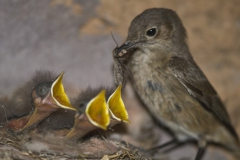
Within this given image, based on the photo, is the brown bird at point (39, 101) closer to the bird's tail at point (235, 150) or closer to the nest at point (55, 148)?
the nest at point (55, 148)

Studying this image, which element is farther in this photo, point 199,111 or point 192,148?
point 192,148

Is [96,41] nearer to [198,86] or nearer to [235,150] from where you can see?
[198,86]

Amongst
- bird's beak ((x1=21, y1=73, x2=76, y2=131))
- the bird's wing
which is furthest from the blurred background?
bird's beak ((x1=21, y1=73, x2=76, y2=131))

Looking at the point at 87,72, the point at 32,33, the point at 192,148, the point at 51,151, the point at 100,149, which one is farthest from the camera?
the point at 192,148

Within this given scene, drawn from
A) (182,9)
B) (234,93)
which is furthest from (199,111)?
(182,9)

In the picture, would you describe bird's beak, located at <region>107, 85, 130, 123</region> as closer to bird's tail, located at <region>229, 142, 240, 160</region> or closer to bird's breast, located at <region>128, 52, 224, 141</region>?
bird's breast, located at <region>128, 52, 224, 141</region>

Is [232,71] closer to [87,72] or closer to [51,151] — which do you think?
[87,72]

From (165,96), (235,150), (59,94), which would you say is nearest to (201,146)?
(235,150)
